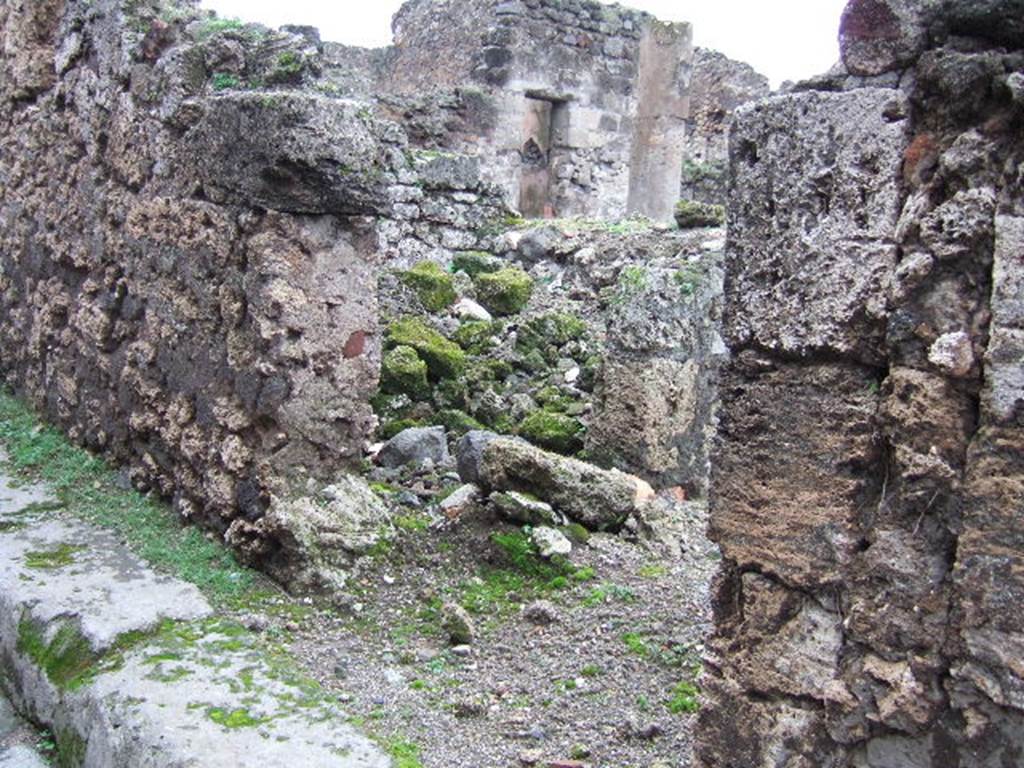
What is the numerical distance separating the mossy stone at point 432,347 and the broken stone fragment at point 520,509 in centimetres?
171

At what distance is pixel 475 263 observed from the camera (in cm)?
849

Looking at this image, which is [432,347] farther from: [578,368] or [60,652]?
[60,652]

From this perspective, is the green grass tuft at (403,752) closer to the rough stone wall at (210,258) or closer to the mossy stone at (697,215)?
the rough stone wall at (210,258)

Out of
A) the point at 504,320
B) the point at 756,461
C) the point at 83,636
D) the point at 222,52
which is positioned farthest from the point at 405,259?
the point at 756,461

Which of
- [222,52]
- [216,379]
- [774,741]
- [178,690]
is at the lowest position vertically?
[178,690]

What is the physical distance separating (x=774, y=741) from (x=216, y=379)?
A: 2706 mm

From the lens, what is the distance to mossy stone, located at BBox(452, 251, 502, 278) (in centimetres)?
841

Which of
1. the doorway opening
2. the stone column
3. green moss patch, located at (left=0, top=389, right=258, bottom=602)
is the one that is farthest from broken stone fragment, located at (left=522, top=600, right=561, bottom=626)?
the stone column

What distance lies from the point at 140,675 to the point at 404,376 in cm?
267

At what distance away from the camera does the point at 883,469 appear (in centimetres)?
229

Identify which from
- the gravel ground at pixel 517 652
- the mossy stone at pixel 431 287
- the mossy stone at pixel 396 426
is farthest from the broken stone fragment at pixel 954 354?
the mossy stone at pixel 431 287

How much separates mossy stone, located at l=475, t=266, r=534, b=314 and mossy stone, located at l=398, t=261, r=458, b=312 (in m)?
0.21

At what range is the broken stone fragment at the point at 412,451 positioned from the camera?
5156 millimetres

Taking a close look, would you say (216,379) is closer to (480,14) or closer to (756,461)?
(756,461)
